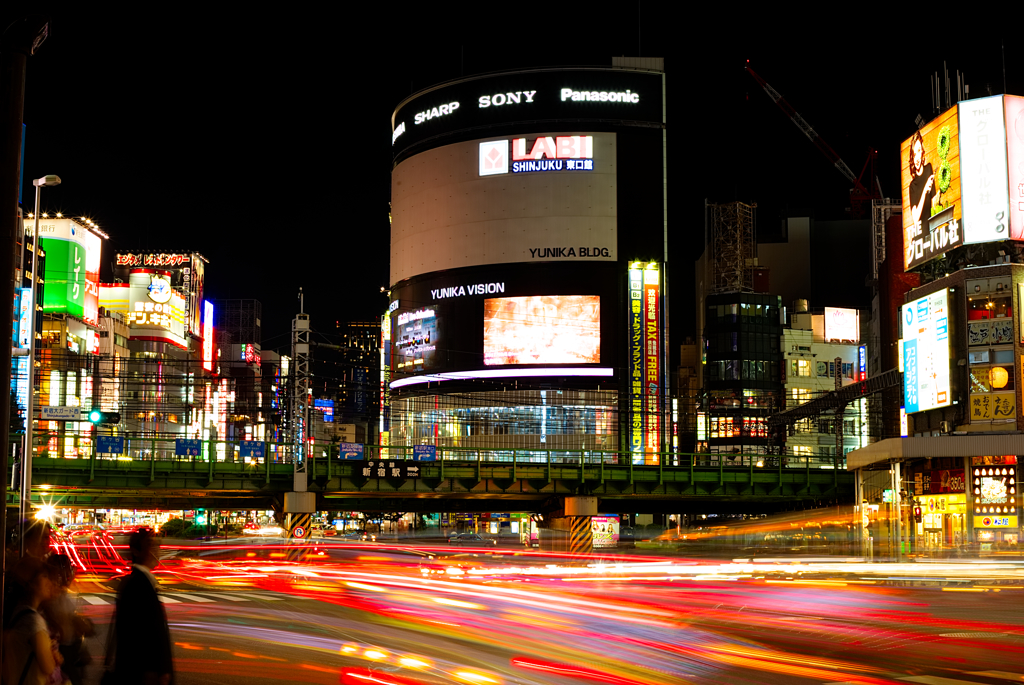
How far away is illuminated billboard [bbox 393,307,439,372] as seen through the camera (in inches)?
4459

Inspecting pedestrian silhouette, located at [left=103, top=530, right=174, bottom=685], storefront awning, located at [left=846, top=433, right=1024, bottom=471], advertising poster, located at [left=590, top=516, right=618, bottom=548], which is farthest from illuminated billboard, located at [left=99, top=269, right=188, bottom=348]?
pedestrian silhouette, located at [left=103, top=530, right=174, bottom=685]

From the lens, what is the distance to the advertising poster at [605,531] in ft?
317

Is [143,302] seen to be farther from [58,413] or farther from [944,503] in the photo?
Answer: [944,503]

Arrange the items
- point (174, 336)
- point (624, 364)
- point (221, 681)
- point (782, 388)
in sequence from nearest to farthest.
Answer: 1. point (221, 681)
2. point (624, 364)
3. point (782, 388)
4. point (174, 336)

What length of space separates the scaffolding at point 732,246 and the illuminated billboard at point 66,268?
82533 mm

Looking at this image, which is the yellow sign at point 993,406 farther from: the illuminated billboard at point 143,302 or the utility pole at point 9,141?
the illuminated billboard at point 143,302

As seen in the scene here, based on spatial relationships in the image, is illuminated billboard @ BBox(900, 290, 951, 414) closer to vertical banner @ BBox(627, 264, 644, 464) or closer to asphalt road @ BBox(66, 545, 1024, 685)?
vertical banner @ BBox(627, 264, 644, 464)

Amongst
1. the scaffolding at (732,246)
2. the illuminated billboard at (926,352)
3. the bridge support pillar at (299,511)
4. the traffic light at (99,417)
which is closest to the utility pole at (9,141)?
the traffic light at (99,417)

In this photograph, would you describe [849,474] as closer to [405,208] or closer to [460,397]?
[460,397]

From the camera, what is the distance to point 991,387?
231 feet

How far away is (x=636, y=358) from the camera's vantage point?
10731 centimetres

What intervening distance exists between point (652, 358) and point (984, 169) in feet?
136

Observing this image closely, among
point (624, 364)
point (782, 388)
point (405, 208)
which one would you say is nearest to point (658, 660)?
point (624, 364)

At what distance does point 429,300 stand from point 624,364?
21391 mm
